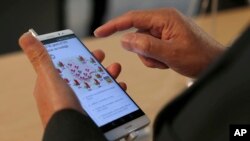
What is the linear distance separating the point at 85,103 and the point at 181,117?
270 mm

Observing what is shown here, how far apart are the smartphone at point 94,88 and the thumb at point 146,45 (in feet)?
0.22

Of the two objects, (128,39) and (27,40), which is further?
(128,39)

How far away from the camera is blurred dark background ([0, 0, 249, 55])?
198 centimetres

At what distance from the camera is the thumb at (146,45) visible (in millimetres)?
764

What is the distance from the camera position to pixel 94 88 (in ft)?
2.49

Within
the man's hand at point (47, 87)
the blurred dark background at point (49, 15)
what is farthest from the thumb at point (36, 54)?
the blurred dark background at point (49, 15)

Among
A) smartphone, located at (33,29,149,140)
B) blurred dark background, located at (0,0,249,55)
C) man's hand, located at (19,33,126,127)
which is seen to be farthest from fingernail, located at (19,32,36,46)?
blurred dark background, located at (0,0,249,55)

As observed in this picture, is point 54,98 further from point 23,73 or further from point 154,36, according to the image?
point 23,73

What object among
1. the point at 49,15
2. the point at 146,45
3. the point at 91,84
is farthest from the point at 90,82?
the point at 49,15

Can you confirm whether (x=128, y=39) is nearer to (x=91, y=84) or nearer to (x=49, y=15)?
(x=91, y=84)

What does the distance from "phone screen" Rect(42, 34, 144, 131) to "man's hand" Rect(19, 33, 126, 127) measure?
0.12 m

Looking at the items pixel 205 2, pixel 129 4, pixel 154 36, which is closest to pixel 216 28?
pixel 205 2

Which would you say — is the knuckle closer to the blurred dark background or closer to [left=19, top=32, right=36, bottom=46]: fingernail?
[left=19, top=32, right=36, bottom=46]: fingernail

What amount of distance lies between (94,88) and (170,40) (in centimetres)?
16
